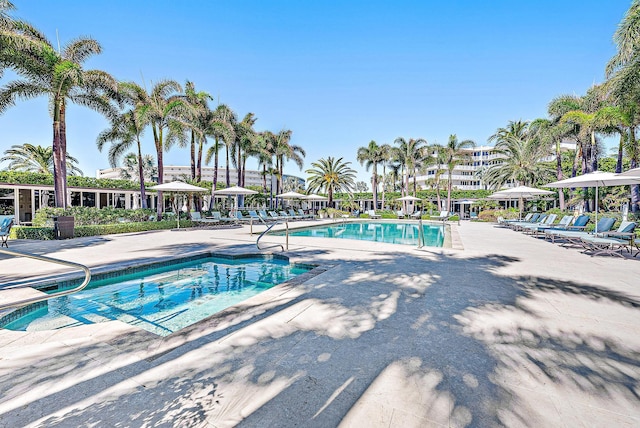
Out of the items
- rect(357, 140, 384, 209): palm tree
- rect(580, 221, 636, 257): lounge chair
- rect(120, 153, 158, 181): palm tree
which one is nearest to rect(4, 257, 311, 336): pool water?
rect(580, 221, 636, 257): lounge chair

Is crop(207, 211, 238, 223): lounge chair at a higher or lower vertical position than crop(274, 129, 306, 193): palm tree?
lower

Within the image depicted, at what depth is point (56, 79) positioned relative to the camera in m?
11.9

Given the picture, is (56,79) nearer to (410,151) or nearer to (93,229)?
(93,229)

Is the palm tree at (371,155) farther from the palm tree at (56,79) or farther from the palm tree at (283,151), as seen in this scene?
the palm tree at (56,79)

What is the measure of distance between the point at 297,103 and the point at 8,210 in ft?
68.4

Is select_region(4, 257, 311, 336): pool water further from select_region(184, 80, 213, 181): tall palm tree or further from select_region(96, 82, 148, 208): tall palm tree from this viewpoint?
select_region(184, 80, 213, 181): tall palm tree

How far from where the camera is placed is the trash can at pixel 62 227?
36.6 ft

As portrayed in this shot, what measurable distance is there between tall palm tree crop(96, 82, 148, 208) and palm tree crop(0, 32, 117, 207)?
1.98m

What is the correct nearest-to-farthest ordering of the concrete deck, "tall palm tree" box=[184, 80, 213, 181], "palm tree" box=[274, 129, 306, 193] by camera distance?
the concrete deck
"tall palm tree" box=[184, 80, 213, 181]
"palm tree" box=[274, 129, 306, 193]

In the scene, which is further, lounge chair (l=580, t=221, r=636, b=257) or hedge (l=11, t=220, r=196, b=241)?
hedge (l=11, t=220, r=196, b=241)

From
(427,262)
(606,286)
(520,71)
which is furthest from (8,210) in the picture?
(520,71)

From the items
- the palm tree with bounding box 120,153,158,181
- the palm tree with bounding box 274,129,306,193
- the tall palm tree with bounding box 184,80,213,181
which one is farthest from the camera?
the palm tree with bounding box 120,153,158,181

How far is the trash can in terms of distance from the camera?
11156mm

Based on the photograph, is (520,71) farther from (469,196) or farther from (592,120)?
(469,196)
